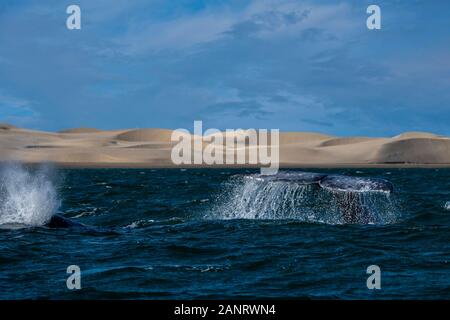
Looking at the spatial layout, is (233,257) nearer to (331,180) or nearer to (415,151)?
(331,180)

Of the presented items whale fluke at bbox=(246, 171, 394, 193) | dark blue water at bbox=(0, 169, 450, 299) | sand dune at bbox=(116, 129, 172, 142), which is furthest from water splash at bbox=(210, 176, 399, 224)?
sand dune at bbox=(116, 129, 172, 142)

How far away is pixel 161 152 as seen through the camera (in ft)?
485

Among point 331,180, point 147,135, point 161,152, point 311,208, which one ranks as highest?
point 147,135

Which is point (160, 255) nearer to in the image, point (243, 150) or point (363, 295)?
point (363, 295)

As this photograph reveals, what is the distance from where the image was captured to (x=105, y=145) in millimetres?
161250

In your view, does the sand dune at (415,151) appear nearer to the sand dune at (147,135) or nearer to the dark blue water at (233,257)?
the sand dune at (147,135)

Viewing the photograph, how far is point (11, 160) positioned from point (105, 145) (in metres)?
31.8

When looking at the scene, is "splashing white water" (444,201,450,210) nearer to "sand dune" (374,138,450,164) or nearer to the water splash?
the water splash

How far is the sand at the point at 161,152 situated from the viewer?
137 m

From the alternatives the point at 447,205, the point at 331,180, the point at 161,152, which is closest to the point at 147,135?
the point at 161,152
